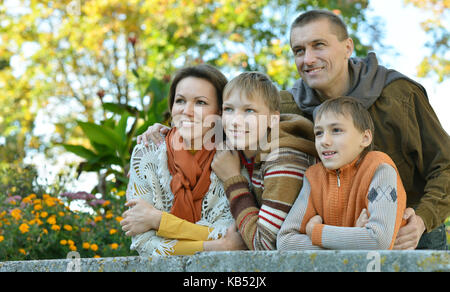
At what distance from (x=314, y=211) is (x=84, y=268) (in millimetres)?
1055

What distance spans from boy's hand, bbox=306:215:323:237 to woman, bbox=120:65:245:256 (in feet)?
1.47

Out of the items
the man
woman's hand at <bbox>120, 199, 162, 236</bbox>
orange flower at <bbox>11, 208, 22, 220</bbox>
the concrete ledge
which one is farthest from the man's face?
orange flower at <bbox>11, 208, 22, 220</bbox>

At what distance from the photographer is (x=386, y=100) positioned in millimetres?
2889

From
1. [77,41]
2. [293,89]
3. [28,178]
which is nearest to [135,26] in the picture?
[77,41]

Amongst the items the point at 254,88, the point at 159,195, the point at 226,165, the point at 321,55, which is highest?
the point at 321,55

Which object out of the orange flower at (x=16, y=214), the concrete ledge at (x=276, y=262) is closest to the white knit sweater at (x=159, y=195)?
the concrete ledge at (x=276, y=262)

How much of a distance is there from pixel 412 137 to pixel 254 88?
973 millimetres

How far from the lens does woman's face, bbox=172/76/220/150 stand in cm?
274

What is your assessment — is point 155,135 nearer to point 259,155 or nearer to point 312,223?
point 259,155

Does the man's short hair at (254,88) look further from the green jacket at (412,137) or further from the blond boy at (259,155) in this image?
the green jacket at (412,137)

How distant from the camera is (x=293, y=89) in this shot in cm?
322

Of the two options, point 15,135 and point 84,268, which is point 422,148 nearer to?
point 84,268

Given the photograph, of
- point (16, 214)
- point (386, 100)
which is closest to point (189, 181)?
point (386, 100)

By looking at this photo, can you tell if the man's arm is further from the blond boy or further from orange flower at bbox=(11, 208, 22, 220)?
orange flower at bbox=(11, 208, 22, 220)
